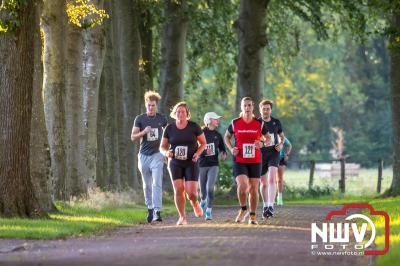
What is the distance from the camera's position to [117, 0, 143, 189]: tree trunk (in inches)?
1323

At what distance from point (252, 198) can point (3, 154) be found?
4.23 m

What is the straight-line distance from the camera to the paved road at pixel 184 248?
41.8 feet

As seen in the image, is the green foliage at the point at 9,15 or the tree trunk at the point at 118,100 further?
the tree trunk at the point at 118,100

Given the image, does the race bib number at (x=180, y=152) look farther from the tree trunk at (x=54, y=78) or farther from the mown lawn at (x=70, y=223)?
the tree trunk at (x=54, y=78)

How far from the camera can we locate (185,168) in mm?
20094

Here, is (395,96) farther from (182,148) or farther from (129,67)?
(182,148)

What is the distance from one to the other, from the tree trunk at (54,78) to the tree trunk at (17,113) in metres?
4.07

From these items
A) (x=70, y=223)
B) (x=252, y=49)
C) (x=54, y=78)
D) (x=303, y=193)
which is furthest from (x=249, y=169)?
(x=303, y=193)

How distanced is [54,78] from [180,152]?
5431 millimetres

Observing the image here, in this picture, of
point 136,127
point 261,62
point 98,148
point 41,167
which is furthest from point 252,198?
point 261,62

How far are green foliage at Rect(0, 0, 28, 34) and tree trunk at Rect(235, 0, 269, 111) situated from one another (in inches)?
667

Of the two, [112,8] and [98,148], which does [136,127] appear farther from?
[112,8]

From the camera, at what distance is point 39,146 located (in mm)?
21438

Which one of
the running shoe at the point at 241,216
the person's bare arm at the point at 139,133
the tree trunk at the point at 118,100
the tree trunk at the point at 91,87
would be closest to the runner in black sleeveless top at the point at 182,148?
the person's bare arm at the point at 139,133
